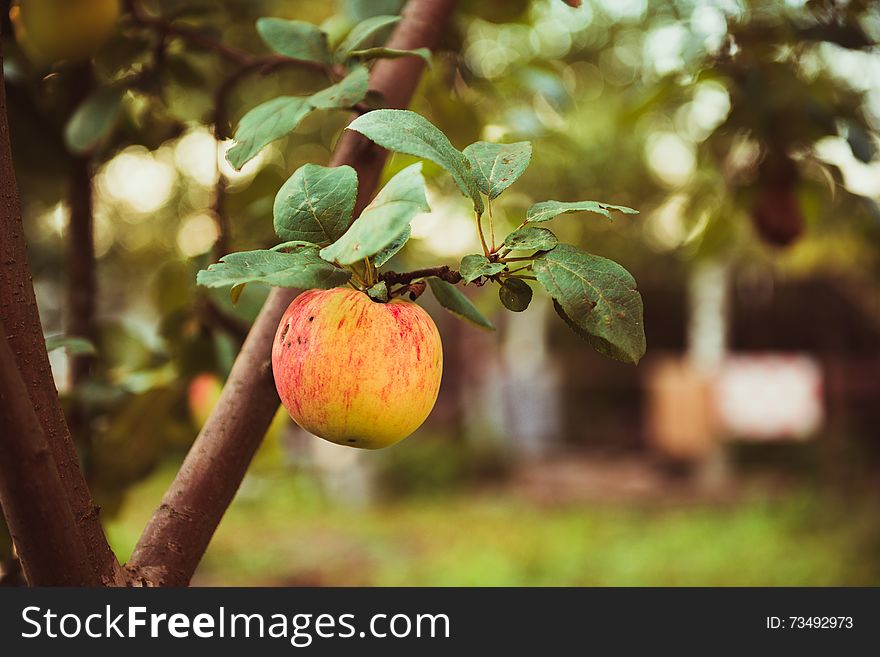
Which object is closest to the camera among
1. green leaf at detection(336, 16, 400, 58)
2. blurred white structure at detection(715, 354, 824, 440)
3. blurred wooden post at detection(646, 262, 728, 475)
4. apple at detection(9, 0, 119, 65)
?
green leaf at detection(336, 16, 400, 58)

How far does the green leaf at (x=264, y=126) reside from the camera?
2.04 feet

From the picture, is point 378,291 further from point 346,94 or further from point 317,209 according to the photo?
point 346,94

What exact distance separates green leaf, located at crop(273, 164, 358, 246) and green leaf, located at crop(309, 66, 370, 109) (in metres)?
0.10

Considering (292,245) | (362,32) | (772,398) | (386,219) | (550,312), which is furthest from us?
(550,312)

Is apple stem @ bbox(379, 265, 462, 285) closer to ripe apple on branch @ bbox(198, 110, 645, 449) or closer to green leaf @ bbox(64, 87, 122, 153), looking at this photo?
ripe apple on branch @ bbox(198, 110, 645, 449)

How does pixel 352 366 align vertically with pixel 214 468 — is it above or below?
above

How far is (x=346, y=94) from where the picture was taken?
0.65m

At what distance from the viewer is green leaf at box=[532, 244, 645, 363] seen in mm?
533

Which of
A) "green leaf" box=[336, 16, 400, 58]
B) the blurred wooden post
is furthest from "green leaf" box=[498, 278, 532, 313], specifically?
the blurred wooden post

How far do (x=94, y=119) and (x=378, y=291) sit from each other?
0.61m

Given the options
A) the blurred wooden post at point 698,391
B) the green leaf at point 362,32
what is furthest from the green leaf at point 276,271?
the blurred wooden post at point 698,391

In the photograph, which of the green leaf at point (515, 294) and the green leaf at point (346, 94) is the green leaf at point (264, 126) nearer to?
the green leaf at point (346, 94)

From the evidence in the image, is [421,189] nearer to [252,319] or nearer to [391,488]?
[252,319]

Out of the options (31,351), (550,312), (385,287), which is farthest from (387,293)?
(550,312)
